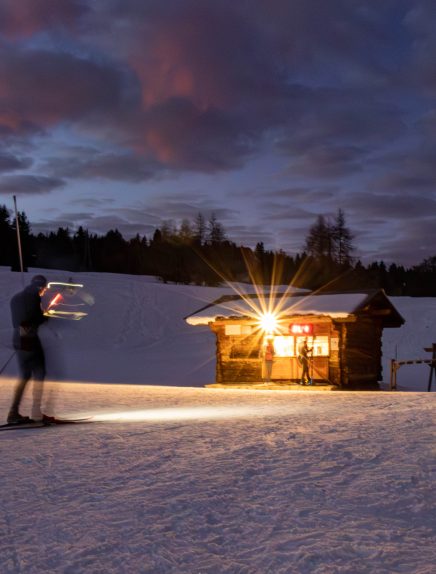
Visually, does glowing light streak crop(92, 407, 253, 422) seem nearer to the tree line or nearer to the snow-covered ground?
the snow-covered ground

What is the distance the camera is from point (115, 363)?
105ft

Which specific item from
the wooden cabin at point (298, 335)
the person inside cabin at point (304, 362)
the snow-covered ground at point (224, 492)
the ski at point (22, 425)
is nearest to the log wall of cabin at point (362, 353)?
the wooden cabin at point (298, 335)

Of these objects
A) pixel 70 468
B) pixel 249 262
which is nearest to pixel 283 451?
pixel 70 468

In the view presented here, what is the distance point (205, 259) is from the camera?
79062 millimetres

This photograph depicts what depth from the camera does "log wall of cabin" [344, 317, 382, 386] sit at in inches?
837

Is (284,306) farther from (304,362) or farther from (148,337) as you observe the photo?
(148,337)

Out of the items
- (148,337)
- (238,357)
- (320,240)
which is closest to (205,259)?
(320,240)

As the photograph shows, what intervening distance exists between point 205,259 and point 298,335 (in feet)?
190

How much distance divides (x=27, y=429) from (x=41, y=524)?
434 centimetres

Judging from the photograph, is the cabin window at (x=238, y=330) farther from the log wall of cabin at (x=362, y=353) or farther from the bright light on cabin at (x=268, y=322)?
the log wall of cabin at (x=362, y=353)

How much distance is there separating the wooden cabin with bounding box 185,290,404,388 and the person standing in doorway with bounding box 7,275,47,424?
44.2 feet

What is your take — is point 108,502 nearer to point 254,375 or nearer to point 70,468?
point 70,468

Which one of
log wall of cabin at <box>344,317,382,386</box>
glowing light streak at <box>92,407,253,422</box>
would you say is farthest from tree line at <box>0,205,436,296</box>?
glowing light streak at <box>92,407,253,422</box>

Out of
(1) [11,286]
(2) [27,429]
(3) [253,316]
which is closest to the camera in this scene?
(2) [27,429]
